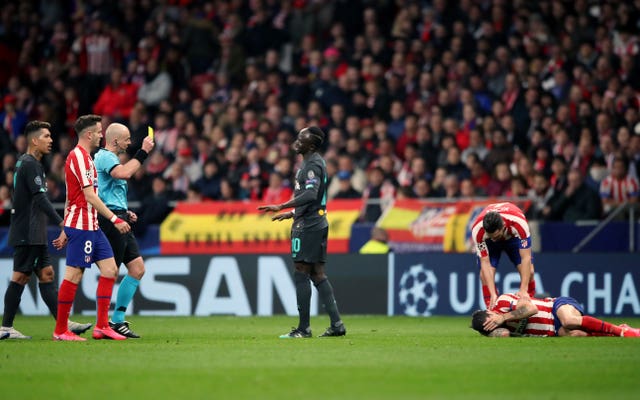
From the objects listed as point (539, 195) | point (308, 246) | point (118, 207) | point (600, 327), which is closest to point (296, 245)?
point (308, 246)

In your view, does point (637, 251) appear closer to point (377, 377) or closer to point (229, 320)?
point (229, 320)

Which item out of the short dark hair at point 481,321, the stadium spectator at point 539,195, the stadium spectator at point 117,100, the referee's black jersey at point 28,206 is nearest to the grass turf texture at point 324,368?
the short dark hair at point 481,321

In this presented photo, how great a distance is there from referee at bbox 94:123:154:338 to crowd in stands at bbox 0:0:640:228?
751 cm

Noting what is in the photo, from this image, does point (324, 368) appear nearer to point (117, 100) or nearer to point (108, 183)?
A: point (108, 183)

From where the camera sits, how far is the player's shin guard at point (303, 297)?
40.9ft

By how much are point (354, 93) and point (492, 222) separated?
1123cm

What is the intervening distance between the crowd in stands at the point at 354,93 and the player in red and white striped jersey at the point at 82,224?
8.38m

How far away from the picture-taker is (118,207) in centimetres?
1287

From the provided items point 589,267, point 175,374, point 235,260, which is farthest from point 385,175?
point 175,374

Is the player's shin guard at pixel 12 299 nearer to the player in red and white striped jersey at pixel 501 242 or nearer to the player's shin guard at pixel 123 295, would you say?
the player's shin guard at pixel 123 295

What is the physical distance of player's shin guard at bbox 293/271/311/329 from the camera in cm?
1248

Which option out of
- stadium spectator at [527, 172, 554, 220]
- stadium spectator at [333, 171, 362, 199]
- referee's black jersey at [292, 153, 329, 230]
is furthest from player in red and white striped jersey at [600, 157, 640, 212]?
referee's black jersey at [292, 153, 329, 230]

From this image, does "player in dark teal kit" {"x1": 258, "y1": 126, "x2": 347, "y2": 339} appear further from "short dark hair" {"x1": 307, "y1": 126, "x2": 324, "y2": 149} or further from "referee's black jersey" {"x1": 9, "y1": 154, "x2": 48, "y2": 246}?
"referee's black jersey" {"x1": 9, "y1": 154, "x2": 48, "y2": 246}

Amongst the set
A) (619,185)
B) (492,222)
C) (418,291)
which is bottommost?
(418,291)
